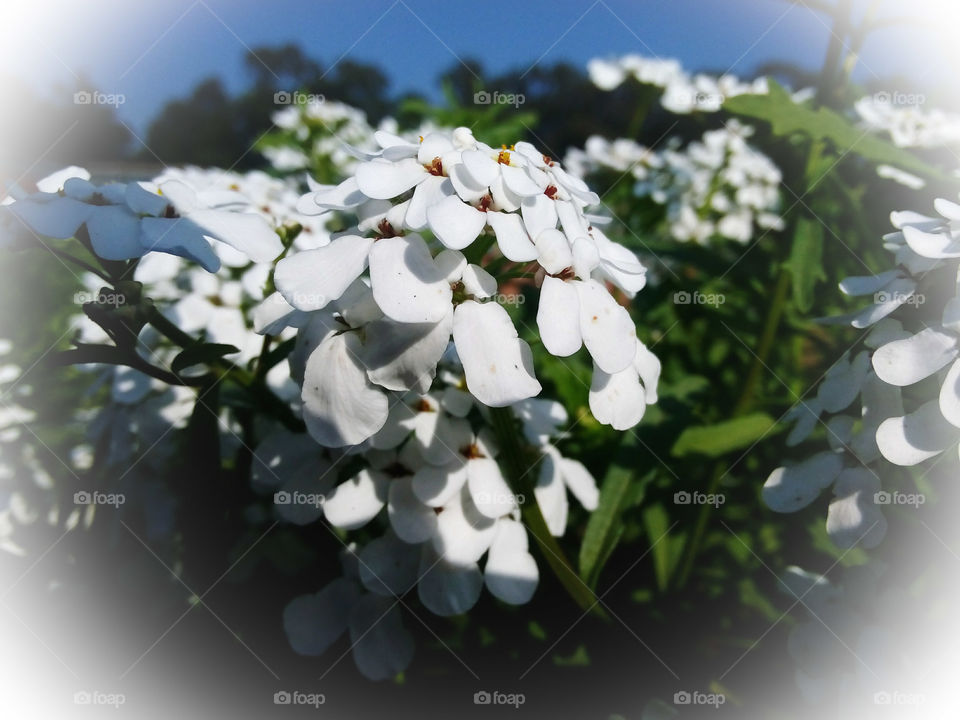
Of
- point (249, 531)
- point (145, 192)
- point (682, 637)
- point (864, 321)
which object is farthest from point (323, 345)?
point (682, 637)

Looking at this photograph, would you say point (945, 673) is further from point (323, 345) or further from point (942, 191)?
point (323, 345)

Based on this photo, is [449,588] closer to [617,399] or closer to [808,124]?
[617,399]

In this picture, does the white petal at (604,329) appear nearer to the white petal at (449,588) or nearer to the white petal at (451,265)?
the white petal at (451,265)

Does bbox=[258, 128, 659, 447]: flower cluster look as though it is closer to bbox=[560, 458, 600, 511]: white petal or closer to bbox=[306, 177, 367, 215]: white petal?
bbox=[306, 177, 367, 215]: white petal

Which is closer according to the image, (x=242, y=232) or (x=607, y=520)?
(x=242, y=232)

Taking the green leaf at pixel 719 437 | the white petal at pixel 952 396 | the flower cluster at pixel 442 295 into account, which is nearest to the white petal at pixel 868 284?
the white petal at pixel 952 396

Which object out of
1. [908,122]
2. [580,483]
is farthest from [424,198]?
[908,122]

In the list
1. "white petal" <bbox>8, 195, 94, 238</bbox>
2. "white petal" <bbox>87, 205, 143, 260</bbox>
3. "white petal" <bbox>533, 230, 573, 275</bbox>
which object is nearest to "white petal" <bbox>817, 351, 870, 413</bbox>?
"white petal" <bbox>533, 230, 573, 275</bbox>
